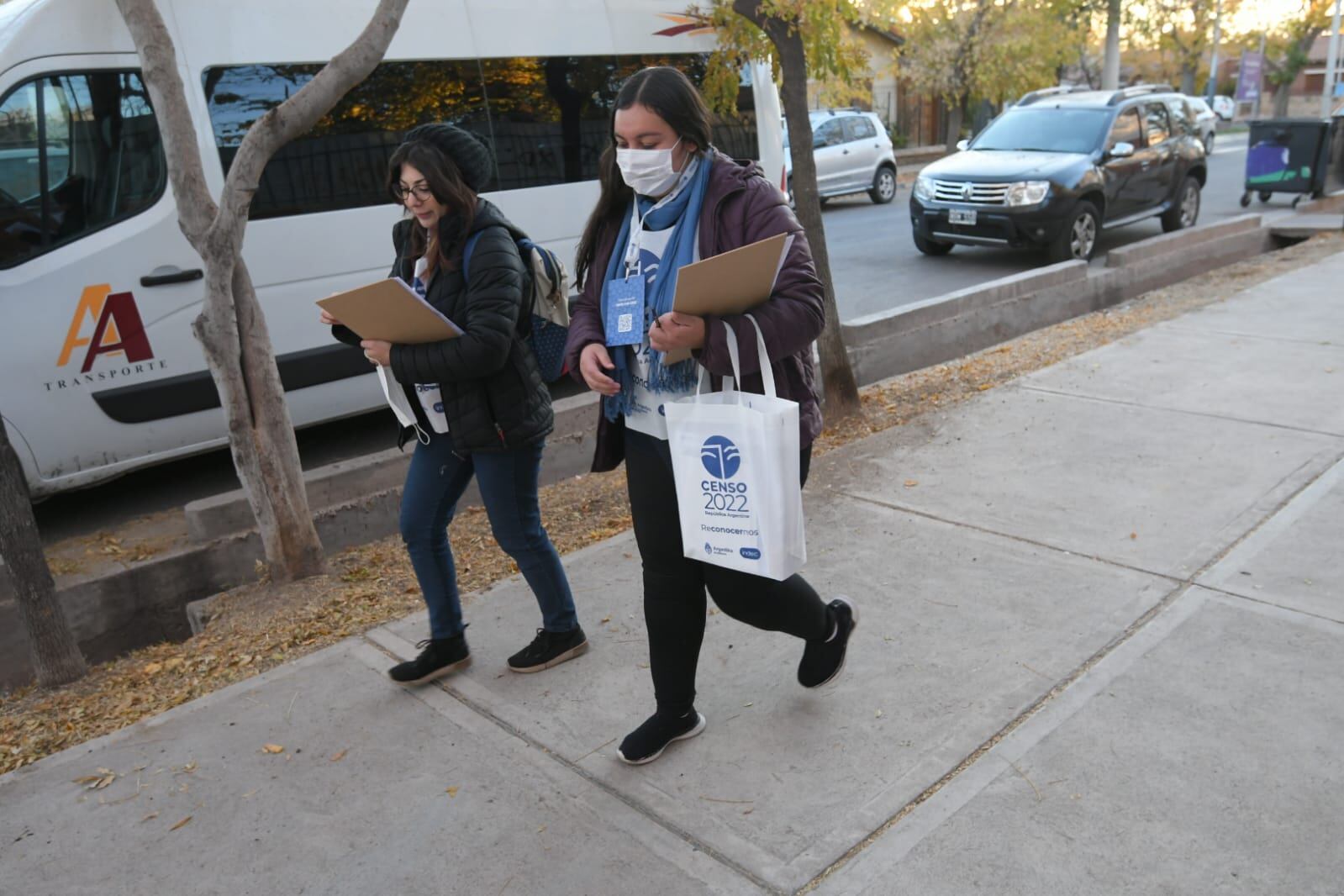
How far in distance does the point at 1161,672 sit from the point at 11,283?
16.3 ft

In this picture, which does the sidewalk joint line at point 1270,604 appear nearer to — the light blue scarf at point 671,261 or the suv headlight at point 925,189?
the light blue scarf at point 671,261

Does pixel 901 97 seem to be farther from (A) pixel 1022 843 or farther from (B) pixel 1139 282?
(A) pixel 1022 843

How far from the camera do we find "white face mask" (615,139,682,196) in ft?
8.65

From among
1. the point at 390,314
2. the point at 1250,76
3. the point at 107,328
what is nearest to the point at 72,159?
the point at 107,328

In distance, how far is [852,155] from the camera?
19.3 metres

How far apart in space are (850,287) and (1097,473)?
21.2 ft

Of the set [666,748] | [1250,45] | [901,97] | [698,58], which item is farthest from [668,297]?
[1250,45]

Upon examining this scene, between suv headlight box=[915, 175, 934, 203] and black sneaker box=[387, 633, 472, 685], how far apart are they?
9.93 meters

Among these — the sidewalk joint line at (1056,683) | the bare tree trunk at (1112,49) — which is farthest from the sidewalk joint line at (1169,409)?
the bare tree trunk at (1112,49)

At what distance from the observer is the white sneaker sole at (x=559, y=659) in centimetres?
359

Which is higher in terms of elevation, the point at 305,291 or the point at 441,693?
the point at 305,291

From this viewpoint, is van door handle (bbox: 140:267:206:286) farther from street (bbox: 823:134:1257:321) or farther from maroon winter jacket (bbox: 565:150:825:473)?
street (bbox: 823:134:1257:321)

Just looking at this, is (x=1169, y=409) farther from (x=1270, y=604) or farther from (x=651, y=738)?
(x=651, y=738)

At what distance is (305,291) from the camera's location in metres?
5.94
